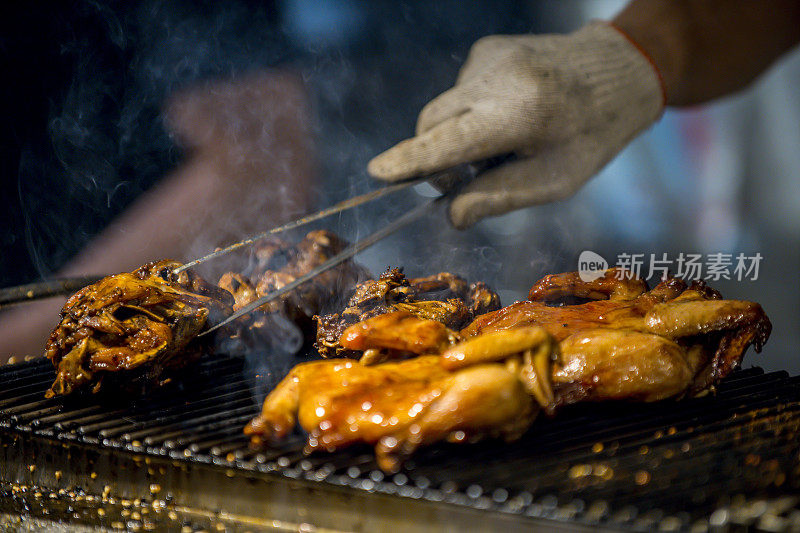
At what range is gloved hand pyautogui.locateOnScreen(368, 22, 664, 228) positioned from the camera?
393cm

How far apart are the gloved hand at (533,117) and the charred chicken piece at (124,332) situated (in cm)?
155

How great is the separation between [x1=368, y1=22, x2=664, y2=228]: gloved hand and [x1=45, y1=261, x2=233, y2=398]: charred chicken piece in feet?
5.10

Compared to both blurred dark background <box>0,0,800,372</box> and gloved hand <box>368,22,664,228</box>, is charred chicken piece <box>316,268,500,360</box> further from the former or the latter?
blurred dark background <box>0,0,800,372</box>

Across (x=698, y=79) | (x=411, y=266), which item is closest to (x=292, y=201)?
(x=411, y=266)

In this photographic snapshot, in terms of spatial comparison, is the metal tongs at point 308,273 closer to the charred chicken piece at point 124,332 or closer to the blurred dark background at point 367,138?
the charred chicken piece at point 124,332

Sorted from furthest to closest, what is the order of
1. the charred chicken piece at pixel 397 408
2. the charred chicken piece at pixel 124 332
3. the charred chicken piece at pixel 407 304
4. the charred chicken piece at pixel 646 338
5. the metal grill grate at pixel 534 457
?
the charred chicken piece at pixel 407 304 → the charred chicken piece at pixel 124 332 → the charred chicken piece at pixel 646 338 → the charred chicken piece at pixel 397 408 → the metal grill grate at pixel 534 457

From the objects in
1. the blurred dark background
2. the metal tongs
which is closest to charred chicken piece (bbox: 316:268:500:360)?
the metal tongs

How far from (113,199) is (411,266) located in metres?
3.09

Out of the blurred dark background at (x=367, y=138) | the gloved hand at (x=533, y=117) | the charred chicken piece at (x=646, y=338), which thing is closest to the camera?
the charred chicken piece at (x=646, y=338)

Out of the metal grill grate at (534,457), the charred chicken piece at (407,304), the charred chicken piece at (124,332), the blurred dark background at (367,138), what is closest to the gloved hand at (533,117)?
the charred chicken piece at (407,304)

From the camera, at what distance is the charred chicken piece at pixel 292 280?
3812 millimetres

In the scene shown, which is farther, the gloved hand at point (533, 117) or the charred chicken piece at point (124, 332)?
the gloved hand at point (533, 117)

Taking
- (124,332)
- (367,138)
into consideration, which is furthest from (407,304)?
(367,138)

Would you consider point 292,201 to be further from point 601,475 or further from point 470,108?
point 601,475
